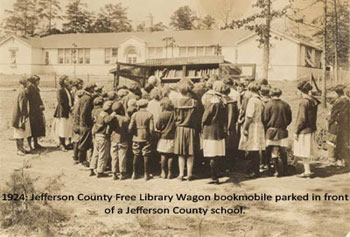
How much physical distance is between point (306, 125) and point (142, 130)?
231 centimetres

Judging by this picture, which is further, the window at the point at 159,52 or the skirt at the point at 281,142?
the window at the point at 159,52

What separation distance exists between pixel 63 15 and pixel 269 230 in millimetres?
4369

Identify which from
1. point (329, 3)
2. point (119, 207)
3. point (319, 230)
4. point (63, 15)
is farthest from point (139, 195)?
point (329, 3)

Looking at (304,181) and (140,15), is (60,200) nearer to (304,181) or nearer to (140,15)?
(140,15)

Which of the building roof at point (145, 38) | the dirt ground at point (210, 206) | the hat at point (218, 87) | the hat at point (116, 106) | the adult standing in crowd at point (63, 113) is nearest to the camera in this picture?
the dirt ground at point (210, 206)

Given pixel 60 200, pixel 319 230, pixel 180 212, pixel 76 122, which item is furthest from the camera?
pixel 76 122

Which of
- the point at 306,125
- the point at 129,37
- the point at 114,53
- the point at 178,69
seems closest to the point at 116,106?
the point at 306,125

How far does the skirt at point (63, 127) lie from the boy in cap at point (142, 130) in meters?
2.11

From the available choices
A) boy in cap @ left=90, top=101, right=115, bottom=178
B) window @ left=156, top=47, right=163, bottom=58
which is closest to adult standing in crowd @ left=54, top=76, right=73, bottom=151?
boy in cap @ left=90, top=101, right=115, bottom=178

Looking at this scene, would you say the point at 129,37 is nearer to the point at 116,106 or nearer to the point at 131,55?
the point at 116,106

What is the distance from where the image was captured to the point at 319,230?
4379mm

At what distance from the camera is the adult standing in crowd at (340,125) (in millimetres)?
5691

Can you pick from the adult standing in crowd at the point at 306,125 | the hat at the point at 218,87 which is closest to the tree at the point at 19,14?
the hat at the point at 218,87

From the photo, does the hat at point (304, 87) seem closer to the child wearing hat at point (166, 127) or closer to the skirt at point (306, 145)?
the skirt at point (306, 145)
